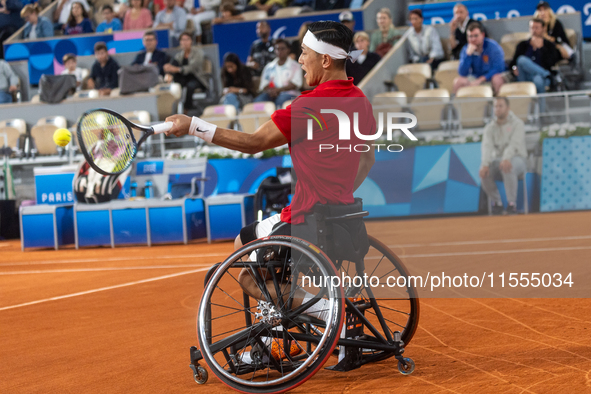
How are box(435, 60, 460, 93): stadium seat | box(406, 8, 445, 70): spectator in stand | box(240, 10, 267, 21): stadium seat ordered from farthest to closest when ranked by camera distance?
box(240, 10, 267, 21): stadium seat
box(406, 8, 445, 70): spectator in stand
box(435, 60, 460, 93): stadium seat

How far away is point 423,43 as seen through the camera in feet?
44.2

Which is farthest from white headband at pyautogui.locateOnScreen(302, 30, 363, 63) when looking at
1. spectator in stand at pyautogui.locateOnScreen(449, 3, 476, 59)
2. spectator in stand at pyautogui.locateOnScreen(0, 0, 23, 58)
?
spectator in stand at pyautogui.locateOnScreen(0, 0, 23, 58)

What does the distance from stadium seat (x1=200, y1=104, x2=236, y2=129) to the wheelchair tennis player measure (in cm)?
959

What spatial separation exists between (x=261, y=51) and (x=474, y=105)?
5176 mm

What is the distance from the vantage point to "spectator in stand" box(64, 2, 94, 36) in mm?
17469

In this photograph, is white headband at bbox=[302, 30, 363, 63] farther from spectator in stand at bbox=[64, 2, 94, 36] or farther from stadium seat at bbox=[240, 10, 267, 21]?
spectator in stand at bbox=[64, 2, 94, 36]

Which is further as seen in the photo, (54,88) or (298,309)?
(54,88)

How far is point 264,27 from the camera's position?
14445 millimetres

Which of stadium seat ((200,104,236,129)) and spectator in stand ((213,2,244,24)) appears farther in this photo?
spectator in stand ((213,2,244,24))

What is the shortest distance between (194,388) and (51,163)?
1182 cm

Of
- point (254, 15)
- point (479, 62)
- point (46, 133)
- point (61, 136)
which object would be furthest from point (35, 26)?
point (61, 136)

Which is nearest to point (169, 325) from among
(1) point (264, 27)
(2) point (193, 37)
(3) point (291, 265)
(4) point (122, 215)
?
(3) point (291, 265)

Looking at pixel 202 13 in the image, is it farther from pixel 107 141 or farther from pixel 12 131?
pixel 107 141

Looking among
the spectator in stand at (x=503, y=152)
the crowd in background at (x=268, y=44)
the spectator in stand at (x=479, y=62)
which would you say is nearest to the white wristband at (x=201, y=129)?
the crowd in background at (x=268, y=44)
